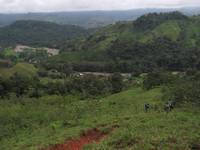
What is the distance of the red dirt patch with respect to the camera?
23536 mm

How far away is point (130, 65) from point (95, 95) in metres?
53.2

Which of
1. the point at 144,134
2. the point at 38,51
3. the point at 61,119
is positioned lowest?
the point at 38,51

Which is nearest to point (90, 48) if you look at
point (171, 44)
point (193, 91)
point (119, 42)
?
point (119, 42)

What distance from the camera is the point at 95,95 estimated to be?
65.9 meters

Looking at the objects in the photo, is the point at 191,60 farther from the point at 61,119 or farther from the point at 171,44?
the point at 61,119

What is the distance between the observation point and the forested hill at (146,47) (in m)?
117

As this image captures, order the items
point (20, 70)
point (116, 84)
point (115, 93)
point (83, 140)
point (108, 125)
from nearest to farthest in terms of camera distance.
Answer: point (83, 140) → point (108, 125) → point (115, 93) → point (116, 84) → point (20, 70)

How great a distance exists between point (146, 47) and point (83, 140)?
110 meters

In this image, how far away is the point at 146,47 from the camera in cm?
13288

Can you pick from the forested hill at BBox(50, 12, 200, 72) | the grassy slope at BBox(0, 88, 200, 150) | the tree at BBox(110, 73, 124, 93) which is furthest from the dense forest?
the forested hill at BBox(50, 12, 200, 72)

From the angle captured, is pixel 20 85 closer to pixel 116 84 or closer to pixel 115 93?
pixel 116 84

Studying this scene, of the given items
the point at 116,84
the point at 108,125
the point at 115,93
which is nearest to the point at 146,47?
the point at 116,84

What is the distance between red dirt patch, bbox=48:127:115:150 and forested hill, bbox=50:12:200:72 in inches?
3337

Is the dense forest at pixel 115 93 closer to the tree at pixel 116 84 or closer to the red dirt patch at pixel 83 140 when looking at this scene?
the red dirt patch at pixel 83 140
